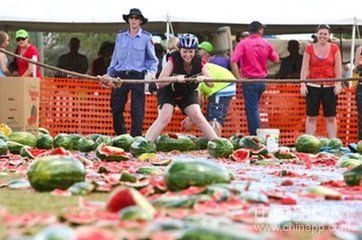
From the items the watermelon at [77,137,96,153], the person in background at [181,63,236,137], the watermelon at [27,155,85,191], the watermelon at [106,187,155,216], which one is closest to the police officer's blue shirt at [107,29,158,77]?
the person in background at [181,63,236,137]

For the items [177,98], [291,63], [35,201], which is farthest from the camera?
[291,63]

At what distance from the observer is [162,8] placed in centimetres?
2152

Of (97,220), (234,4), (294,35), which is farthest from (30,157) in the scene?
(294,35)

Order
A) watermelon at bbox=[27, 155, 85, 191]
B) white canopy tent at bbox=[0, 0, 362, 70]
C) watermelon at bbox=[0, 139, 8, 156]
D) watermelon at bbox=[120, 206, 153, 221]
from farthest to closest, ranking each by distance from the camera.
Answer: white canopy tent at bbox=[0, 0, 362, 70], watermelon at bbox=[0, 139, 8, 156], watermelon at bbox=[27, 155, 85, 191], watermelon at bbox=[120, 206, 153, 221]

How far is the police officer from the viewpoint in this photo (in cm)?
1673

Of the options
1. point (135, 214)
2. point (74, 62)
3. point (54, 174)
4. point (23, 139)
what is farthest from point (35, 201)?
point (74, 62)

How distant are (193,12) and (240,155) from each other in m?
9.05

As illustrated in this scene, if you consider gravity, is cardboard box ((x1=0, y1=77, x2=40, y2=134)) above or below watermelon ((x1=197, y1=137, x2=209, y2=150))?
above

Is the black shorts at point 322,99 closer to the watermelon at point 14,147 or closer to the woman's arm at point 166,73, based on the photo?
the woman's arm at point 166,73

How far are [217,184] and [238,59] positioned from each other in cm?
1154

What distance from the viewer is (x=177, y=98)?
15133 millimetres

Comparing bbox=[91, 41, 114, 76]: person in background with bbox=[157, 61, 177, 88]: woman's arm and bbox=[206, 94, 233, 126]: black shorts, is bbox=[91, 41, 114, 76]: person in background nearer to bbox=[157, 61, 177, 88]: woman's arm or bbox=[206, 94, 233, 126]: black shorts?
bbox=[206, 94, 233, 126]: black shorts

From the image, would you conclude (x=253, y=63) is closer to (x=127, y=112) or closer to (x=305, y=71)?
(x=305, y=71)

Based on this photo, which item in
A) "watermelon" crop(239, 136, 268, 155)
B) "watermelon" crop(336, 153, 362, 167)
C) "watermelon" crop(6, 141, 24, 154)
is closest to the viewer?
"watermelon" crop(336, 153, 362, 167)
